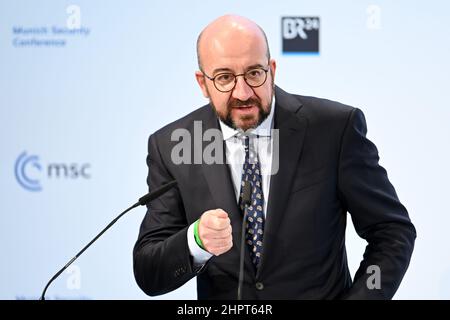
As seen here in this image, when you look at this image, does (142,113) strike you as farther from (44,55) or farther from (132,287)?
(132,287)

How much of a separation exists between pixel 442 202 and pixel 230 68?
160 cm

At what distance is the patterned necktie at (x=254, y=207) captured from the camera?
247 centimetres

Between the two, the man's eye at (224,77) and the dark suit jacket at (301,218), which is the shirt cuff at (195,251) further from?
the man's eye at (224,77)

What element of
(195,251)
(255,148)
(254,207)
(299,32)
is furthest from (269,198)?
(299,32)

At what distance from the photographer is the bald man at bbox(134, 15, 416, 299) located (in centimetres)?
238

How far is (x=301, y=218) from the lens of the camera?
247cm

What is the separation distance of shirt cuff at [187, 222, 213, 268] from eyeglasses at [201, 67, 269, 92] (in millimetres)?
466

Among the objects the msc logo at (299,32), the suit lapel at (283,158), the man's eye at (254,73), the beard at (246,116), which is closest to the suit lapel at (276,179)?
the suit lapel at (283,158)

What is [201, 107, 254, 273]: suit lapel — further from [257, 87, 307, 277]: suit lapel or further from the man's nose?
the man's nose

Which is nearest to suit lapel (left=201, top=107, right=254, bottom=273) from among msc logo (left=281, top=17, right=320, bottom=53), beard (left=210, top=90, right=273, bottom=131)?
beard (left=210, top=90, right=273, bottom=131)

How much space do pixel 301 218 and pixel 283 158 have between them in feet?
0.71

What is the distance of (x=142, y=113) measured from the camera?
144 inches
